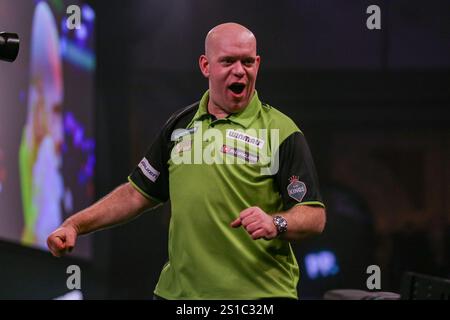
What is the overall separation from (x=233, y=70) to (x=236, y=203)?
0.33 metres

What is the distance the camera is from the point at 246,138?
2238mm

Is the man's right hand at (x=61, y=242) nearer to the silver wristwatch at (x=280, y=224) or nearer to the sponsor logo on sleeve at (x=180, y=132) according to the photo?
the sponsor logo on sleeve at (x=180, y=132)

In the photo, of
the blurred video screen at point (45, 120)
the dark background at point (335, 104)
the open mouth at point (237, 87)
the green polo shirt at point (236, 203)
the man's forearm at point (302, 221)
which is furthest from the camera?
the dark background at point (335, 104)

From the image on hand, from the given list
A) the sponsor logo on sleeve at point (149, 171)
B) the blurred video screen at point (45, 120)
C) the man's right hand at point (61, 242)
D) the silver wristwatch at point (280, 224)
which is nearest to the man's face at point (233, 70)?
the sponsor logo on sleeve at point (149, 171)

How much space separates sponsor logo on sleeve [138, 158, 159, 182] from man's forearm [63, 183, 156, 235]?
6cm

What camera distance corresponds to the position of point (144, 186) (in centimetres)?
240

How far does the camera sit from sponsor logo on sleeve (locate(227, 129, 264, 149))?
2.22 m

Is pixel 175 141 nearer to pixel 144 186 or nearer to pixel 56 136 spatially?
pixel 144 186

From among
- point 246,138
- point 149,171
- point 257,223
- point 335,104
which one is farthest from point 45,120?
point 257,223

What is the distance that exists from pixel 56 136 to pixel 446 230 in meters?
1.70

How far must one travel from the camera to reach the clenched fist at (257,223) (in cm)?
197

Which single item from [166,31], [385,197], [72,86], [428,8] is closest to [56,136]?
[72,86]

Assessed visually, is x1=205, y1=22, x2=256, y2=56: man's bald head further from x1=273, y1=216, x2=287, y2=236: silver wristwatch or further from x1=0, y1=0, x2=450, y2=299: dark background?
x1=0, y1=0, x2=450, y2=299: dark background

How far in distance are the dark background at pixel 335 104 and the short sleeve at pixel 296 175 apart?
173cm
